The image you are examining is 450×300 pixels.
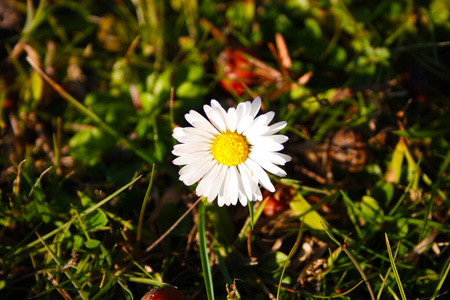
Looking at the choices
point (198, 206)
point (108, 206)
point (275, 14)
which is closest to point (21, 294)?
point (108, 206)

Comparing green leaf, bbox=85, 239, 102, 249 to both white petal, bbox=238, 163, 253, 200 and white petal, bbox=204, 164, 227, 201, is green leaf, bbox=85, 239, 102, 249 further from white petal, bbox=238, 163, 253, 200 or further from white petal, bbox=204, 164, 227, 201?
white petal, bbox=238, 163, 253, 200

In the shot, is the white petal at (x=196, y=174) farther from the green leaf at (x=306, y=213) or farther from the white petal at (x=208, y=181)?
the green leaf at (x=306, y=213)

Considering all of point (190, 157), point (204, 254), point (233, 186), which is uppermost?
point (190, 157)

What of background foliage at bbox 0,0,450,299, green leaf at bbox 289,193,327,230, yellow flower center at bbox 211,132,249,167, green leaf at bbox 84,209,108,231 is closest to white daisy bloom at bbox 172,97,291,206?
yellow flower center at bbox 211,132,249,167

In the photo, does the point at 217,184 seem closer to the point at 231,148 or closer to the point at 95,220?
the point at 231,148

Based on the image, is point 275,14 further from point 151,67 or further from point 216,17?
point 151,67

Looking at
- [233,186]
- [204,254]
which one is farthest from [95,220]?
[233,186]

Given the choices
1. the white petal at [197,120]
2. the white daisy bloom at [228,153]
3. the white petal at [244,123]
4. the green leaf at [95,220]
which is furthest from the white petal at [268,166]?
the green leaf at [95,220]

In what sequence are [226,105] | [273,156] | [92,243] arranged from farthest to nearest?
[226,105], [92,243], [273,156]
